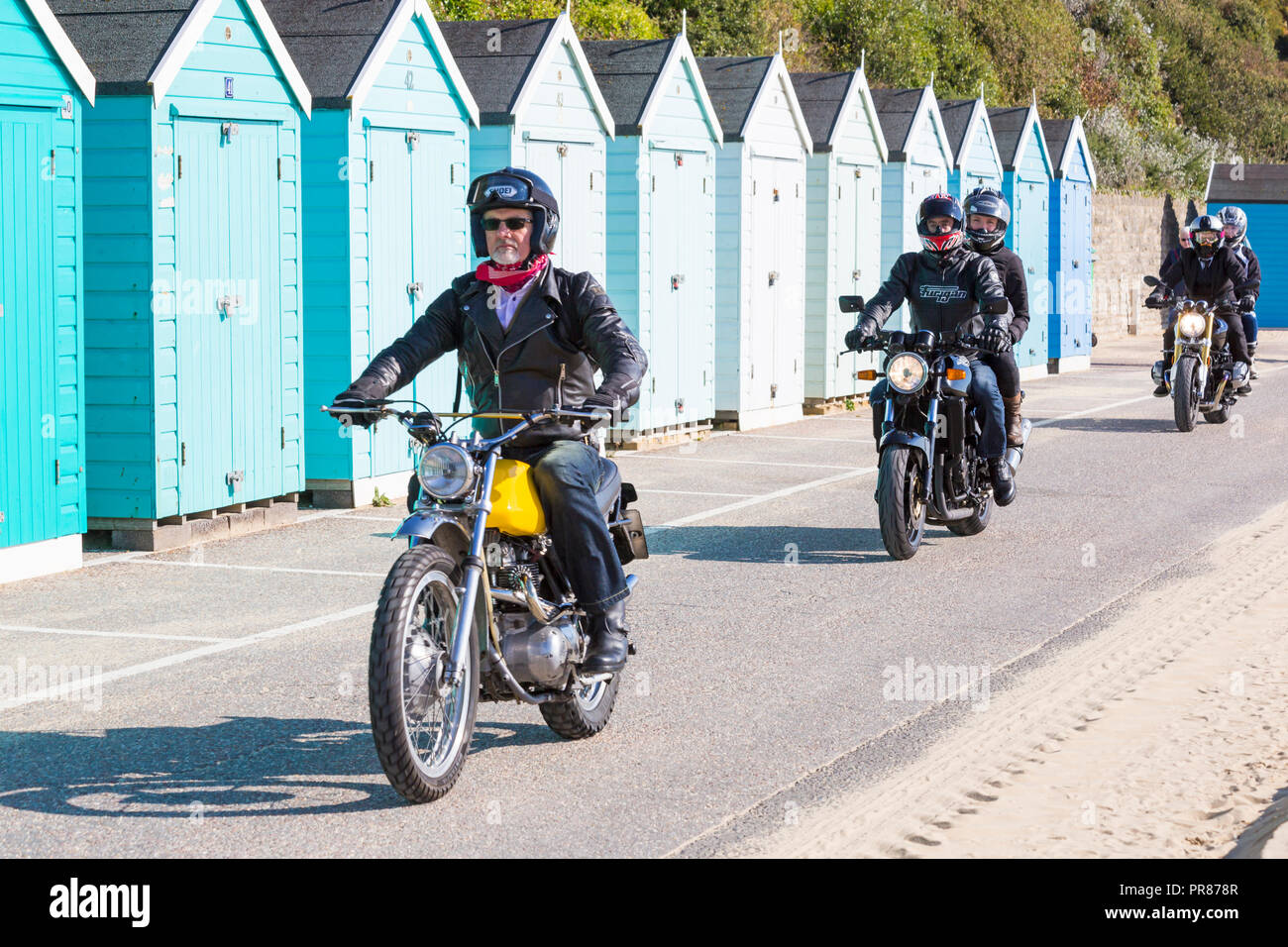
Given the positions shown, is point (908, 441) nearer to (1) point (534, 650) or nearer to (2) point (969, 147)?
Result: (1) point (534, 650)

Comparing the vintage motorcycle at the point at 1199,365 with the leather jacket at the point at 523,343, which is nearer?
the leather jacket at the point at 523,343

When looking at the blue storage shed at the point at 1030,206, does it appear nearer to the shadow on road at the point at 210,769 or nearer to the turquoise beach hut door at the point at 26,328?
the turquoise beach hut door at the point at 26,328

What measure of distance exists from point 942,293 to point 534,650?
20.0 feet

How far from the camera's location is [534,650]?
5.88m

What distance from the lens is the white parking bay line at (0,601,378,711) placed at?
7138mm

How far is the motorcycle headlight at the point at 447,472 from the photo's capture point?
5625 mm

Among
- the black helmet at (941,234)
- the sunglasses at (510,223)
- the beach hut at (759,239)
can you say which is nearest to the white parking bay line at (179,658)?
the sunglasses at (510,223)

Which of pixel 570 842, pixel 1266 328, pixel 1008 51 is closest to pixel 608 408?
pixel 570 842

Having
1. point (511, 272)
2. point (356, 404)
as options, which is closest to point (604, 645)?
point (356, 404)

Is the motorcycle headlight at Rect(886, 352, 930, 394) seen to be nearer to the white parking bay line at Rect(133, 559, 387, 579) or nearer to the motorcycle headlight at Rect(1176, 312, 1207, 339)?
the white parking bay line at Rect(133, 559, 387, 579)

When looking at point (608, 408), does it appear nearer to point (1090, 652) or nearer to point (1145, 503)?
point (1090, 652)

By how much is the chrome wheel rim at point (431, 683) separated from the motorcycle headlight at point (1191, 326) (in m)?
13.6

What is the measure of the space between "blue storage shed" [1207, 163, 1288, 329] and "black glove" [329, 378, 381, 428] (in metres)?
34.4

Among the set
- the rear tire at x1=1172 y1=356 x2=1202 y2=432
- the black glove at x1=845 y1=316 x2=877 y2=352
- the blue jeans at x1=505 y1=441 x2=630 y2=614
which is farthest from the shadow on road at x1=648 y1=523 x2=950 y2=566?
the rear tire at x1=1172 y1=356 x2=1202 y2=432
